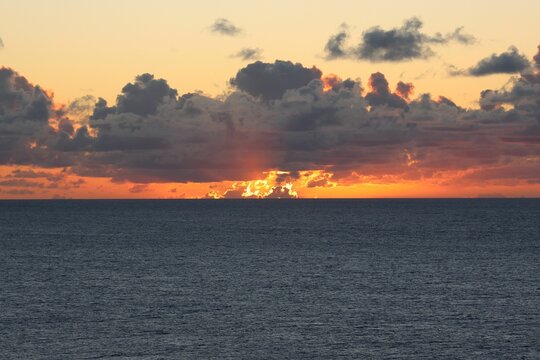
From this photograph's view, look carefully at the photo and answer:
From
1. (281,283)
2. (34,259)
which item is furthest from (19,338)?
(34,259)

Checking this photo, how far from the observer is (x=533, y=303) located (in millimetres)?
81562

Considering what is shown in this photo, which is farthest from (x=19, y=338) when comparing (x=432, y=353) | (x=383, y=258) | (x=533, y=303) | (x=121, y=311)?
(x=383, y=258)

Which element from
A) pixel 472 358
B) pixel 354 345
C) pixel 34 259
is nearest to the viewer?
pixel 472 358

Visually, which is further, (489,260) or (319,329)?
(489,260)

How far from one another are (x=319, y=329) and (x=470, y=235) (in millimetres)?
137247

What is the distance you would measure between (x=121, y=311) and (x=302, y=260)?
59.6 m

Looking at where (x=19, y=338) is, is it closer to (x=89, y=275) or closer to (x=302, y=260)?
(x=89, y=275)

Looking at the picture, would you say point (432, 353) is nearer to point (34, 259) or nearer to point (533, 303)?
→ point (533, 303)

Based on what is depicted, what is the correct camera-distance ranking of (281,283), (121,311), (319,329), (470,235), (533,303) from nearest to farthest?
(319,329)
(121,311)
(533,303)
(281,283)
(470,235)

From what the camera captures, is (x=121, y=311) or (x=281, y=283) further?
(x=281, y=283)

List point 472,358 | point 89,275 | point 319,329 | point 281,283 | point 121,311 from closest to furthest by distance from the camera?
point 472,358 < point 319,329 < point 121,311 < point 281,283 < point 89,275

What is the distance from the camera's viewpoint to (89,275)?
108 metres

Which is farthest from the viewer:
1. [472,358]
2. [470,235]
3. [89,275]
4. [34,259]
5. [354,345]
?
[470,235]

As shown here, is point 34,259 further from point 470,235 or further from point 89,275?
point 470,235
